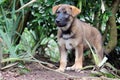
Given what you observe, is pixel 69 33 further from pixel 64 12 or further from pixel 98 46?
pixel 98 46

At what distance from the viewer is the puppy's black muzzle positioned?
243 inches

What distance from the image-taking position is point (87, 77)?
5.62 meters

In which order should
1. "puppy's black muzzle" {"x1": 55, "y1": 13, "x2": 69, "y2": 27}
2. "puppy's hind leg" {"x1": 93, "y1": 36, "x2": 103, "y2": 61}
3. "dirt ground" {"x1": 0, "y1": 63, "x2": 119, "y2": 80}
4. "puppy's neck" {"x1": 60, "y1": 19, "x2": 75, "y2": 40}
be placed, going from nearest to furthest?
"dirt ground" {"x1": 0, "y1": 63, "x2": 119, "y2": 80}
"puppy's black muzzle" {"x1": 55, "y1": 13, "x2": 69, "y2": 27}
"puppy's neck" {"x1": 60, "y1": 19, "x2": 75, "y2": 40}
"puppy's hind leg" {"x1": 93, "y1": 36, "x2": 103, "y2": 61}

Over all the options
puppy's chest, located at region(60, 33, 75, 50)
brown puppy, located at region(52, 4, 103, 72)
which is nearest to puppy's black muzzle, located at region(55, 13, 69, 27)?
brown puppy, located at region(52, 4, 103, 72)

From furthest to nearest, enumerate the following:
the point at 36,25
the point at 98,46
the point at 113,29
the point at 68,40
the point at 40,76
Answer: the point at 113,29 < the point at 36,25 < the point at 98,46 < the point at 68,40 < the point at 40,76

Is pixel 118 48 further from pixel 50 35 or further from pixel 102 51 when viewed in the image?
pixel 50 35

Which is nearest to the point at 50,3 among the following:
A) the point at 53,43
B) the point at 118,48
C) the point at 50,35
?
the point at 50,35

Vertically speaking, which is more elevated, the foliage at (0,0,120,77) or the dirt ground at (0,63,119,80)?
the foliage at (0,0,120,77)

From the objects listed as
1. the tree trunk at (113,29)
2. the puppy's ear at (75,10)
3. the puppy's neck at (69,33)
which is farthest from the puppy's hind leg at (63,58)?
the tree trunk at (113,29)

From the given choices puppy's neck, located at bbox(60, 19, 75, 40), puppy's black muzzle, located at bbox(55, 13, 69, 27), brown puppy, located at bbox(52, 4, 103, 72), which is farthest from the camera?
puppy's neck, located at bbox(60, 19, 75, 40)

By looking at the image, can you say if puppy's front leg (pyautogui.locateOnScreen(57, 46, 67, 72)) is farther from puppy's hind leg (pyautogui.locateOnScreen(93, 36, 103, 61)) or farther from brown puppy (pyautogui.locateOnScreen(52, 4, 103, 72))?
puppy's hind leg (pyautogui.locateOnScreen(93, 36, 103, 61))

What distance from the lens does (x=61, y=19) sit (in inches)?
244

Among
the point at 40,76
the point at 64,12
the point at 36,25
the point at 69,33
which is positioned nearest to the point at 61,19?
the point at 64,12

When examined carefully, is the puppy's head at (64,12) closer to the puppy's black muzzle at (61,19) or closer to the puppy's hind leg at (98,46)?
the puppy's black muzzle at (61,19)
